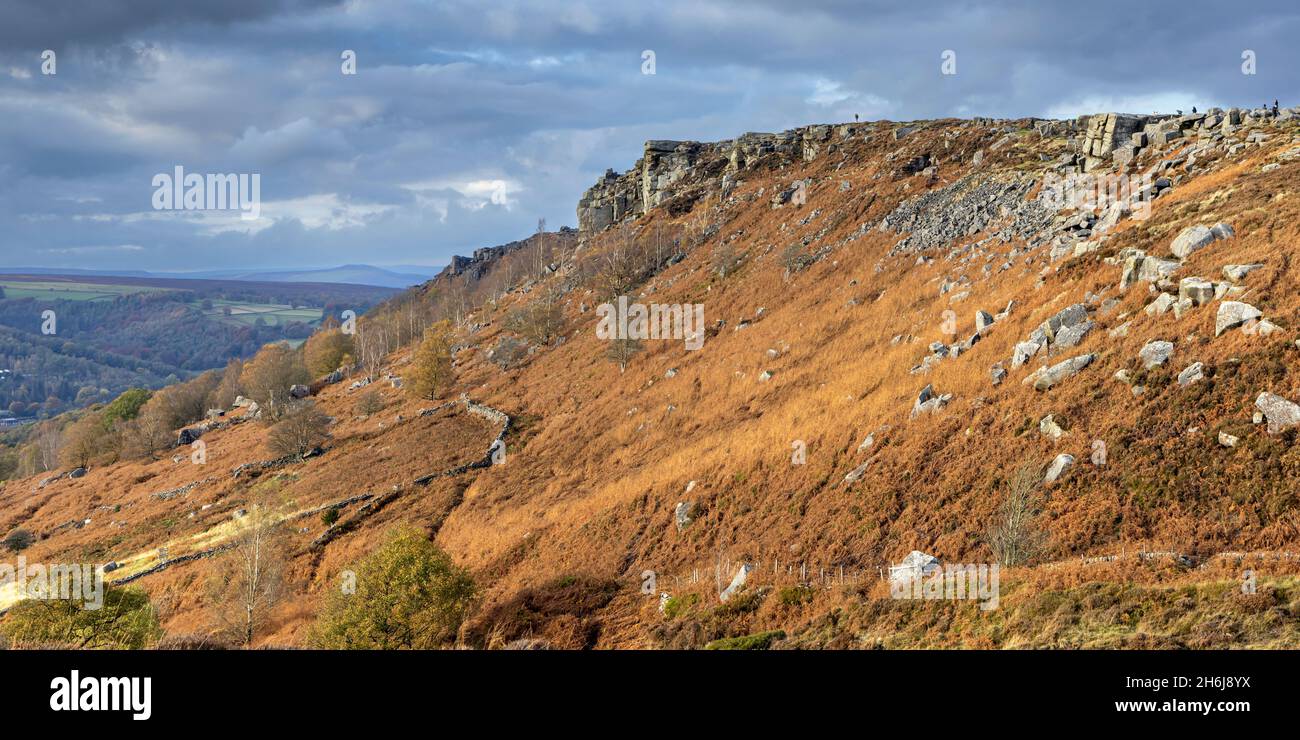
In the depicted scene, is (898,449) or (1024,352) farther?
(1024,352)

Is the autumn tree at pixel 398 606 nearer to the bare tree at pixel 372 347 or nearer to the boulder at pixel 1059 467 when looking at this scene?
the boulder at pixel 1059 467

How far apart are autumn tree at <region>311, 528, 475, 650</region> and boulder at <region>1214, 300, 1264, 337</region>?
30.2 metres

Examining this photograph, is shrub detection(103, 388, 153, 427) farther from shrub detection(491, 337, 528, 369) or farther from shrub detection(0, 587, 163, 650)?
shrub detection(0, 587, 163, 650)

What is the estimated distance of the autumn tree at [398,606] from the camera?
A: 22839 mm

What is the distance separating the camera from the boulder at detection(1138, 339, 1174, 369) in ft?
76.3

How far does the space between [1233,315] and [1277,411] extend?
5.36 meters

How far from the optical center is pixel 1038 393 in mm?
A: 26031

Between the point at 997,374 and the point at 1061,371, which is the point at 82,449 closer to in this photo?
the point at 997,374

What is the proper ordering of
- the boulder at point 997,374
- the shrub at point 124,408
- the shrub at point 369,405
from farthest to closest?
the shrub at point 124,408
the shrub at point 369,405
the boulder at point 997,374

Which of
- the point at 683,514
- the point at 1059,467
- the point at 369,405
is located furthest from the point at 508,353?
the point at 1059,467

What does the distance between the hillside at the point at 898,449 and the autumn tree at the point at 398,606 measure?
2.07 meters

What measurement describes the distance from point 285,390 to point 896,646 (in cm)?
10305

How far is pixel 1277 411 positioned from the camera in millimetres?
19109

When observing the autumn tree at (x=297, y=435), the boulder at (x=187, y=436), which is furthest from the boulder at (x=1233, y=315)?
the boulder at (x=187, y=436)
